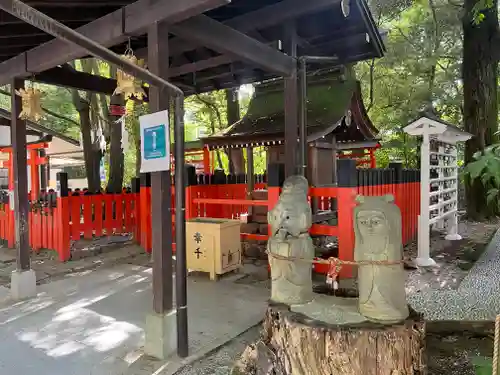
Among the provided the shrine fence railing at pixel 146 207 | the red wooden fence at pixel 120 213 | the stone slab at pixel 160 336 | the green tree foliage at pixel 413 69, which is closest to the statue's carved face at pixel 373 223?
the stone slab at pixel 160 336

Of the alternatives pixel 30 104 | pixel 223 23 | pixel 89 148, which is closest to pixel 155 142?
pixel 223 23

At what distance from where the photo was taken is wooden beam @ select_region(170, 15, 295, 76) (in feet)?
12.2

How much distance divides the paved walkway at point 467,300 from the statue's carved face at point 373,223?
2.13 meters

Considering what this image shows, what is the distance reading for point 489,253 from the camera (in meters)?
6.97

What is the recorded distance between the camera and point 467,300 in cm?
453

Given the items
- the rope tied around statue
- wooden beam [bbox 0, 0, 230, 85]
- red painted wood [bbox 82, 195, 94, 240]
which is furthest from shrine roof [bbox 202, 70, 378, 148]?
the rope tied around statue

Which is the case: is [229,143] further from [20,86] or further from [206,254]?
[20,86]

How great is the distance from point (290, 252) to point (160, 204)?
1271 mm

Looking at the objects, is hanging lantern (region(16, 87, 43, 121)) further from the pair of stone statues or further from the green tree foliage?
the green tree foliage

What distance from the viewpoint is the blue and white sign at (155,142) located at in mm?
3375

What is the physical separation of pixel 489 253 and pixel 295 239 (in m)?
5.64

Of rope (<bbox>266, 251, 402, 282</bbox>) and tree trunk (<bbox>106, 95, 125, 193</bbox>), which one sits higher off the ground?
tree trunk (<bbox>106, 95, 125, 193</bbox>)

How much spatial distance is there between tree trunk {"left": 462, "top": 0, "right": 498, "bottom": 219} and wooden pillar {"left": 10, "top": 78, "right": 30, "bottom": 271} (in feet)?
34.3

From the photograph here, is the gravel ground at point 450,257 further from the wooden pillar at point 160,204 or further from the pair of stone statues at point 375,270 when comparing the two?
the wooden pillar at point 160,204
